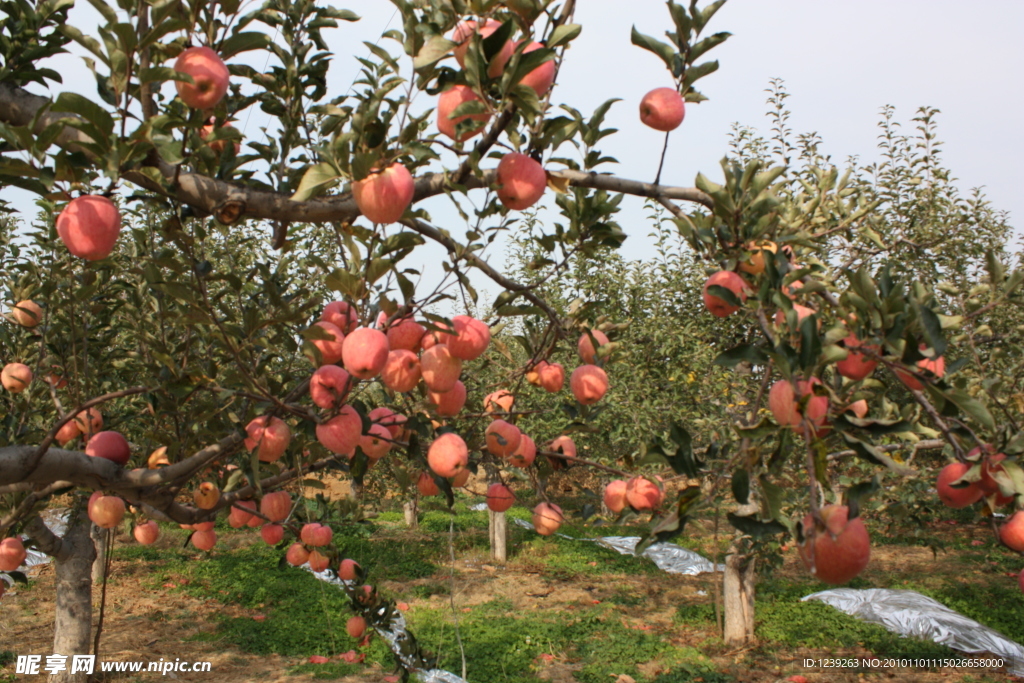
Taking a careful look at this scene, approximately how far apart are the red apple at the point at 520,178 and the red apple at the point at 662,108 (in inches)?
12.8

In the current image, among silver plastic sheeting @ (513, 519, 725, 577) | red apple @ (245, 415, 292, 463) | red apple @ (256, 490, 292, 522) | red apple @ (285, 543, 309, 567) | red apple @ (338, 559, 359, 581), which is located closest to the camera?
red apple @ (245, 415, 292, 463)

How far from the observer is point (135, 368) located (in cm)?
296

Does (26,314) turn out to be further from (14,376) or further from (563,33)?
(563,33)

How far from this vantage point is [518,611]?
8.50 m

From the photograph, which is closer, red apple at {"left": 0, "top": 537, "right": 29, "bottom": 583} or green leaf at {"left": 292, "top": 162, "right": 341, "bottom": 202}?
green leaf at {"left": 292, "top": 162, "right": 341, "bottom": 202}

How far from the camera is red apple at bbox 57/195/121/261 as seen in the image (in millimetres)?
1395

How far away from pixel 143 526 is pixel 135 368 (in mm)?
1181

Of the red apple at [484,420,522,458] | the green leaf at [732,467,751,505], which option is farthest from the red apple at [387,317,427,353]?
the green leaf at [732,467,751,505]

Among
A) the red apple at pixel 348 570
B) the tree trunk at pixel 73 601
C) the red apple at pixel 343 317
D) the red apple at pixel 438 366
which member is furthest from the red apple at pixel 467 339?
the tree trunk at pixel 73 601

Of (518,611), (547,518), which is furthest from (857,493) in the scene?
(518,611)

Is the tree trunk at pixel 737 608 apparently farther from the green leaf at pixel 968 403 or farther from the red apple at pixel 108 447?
the green leaf at pixel 968 403

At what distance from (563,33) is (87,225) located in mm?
1085

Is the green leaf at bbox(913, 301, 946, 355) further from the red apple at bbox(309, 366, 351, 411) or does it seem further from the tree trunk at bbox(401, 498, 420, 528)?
the tree trunk at bbox(401, 498, 420, 528)

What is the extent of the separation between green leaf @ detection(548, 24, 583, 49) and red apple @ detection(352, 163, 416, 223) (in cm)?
41
